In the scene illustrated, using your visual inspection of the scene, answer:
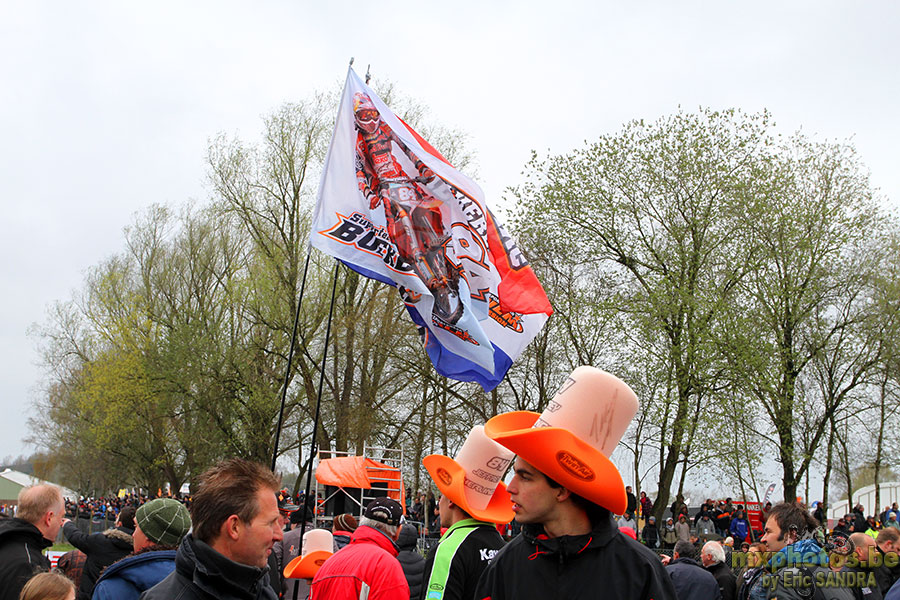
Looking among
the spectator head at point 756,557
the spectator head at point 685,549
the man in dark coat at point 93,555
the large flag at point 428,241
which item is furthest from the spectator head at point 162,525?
the spectator head at point 685,549

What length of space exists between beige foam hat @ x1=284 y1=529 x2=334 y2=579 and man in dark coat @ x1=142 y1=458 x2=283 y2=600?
3.71 m

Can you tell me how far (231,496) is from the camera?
3145mm

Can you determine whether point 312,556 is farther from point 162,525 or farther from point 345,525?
point 162,525

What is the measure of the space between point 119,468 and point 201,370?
1669 centimetres

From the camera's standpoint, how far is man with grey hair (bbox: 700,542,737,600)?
8383mm

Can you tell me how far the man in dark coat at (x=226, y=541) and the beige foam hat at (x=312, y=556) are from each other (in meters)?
3.71

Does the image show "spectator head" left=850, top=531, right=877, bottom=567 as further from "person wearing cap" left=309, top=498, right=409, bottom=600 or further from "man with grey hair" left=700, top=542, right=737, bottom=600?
"person wearing cap" left=309, top=498, right=409, bottom=600

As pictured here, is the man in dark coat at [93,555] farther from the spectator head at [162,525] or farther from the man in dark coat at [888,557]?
the man in dark coat at [888,557]

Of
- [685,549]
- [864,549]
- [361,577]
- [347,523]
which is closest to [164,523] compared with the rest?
[361,577]

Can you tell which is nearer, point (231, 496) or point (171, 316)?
point (231, 496)

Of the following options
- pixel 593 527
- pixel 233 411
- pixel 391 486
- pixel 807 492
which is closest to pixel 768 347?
pixel 807 492

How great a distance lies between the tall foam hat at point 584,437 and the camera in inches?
126

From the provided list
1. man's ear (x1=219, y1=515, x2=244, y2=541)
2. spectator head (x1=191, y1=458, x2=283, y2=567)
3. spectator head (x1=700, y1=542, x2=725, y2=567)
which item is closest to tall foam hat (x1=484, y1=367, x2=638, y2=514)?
spectator head (x1=191, y1=458, x2=283, y2=567)

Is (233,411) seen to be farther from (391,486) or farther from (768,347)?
(768,347)
